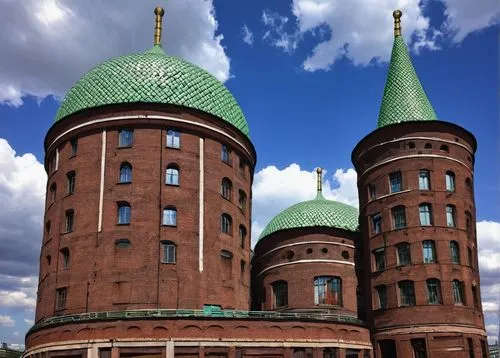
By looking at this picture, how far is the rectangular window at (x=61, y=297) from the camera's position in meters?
38.8

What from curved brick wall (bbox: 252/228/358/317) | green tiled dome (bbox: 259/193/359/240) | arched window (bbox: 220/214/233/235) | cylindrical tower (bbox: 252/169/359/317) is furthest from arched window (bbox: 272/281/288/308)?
arched window (bbox: 220/214/233/235)

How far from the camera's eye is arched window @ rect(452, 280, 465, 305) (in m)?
40.3

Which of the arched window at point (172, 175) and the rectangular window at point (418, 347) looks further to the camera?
the arched window at point (172, 175)

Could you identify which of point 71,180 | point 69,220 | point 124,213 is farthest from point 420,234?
point 71,180

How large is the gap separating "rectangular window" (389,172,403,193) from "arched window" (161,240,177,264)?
16.9 metres

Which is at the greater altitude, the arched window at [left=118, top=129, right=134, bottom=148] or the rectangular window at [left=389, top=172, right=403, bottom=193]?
the arched window at [left=118, top=129, right=134, bottom=148]

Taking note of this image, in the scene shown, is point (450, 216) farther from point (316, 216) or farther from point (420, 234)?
point (316, 216)

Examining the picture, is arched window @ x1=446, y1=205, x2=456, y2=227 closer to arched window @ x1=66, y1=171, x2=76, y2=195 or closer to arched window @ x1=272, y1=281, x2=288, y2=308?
arched window @ x1=272, y1=281, x2=288, y2=308

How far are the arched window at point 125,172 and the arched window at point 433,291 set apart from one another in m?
21.8

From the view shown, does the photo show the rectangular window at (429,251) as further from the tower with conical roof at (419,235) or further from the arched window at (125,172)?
the arched window at (125,172)

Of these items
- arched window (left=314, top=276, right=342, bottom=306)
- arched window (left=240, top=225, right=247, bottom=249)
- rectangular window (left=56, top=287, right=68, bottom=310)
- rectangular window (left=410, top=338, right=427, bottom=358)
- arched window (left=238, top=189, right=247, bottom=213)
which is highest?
arched window (left=238, top=189, right=247, bottom=213)

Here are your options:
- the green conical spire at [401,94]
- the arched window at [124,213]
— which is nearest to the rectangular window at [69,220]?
the arched window at [124,213]

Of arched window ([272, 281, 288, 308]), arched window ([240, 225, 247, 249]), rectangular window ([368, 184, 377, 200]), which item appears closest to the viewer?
arched window ([240, 225, 247, 249])

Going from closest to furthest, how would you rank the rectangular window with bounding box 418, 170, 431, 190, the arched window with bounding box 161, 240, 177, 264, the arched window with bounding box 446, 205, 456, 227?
the arched window with bounding box 161, 240, 177, 264 → the arched window with bounding box 446, 205, 456, 227 → the rectangular window with bounding box 418, 170, 431, 190
